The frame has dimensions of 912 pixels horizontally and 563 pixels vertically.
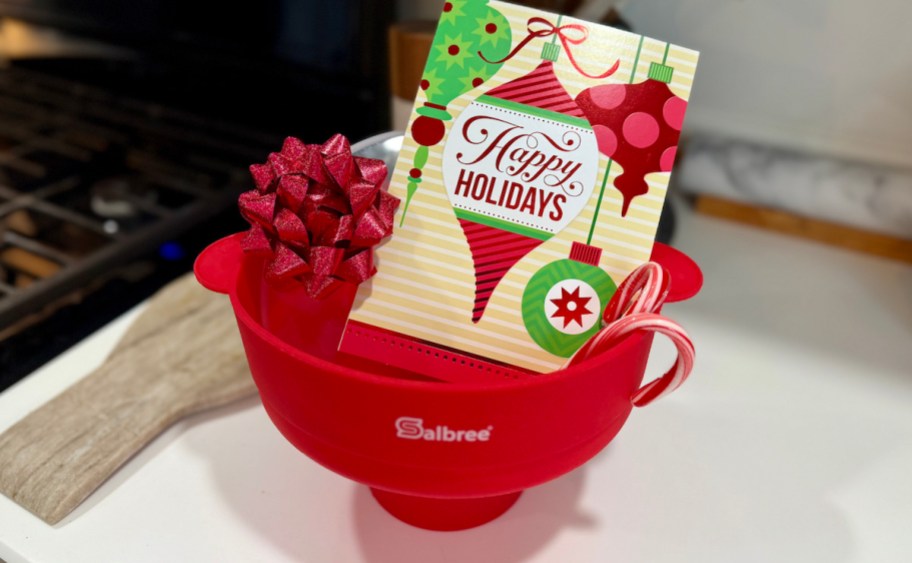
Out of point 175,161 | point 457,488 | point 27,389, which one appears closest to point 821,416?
point 457,488

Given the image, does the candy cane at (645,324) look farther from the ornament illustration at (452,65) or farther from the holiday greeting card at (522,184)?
the ornament illustration at (452,65)

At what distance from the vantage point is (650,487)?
1.98 feet

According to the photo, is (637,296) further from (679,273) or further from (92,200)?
(92,200)

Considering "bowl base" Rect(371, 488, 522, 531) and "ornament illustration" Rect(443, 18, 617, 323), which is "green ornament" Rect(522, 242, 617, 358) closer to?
"ornament illustration" Rect(443, 18, 617, 323)

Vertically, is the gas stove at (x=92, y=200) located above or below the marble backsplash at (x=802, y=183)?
below

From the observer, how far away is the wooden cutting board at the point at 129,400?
570 millimetres

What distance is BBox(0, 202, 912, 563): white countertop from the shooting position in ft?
1.79

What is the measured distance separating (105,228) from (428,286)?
528mm

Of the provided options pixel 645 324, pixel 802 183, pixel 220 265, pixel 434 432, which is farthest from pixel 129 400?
pixel 802 183

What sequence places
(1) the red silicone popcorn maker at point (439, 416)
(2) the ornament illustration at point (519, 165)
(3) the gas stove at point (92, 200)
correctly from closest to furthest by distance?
(1) the red silicone popcorn maker at point (439, 416) → (2) the ornament illustration at point (519, 165) → (3) the gas stove at point (92, 200)

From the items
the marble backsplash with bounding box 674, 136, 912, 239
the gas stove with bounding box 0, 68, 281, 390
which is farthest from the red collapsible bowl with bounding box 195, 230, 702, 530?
the marble backsplash with bounding box 674, 136, 912, 239

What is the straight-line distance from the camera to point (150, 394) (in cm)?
65

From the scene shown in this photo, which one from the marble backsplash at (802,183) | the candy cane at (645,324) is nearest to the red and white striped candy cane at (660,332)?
the candy cane at (645,324)

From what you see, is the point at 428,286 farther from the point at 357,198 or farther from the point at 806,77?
the point at 806,77
